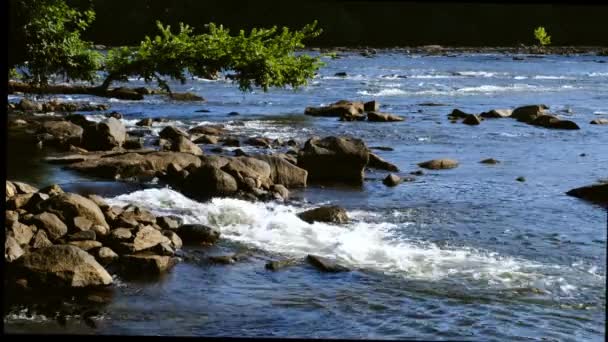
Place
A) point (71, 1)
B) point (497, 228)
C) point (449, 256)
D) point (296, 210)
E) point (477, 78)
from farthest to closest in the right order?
point (477, 78), point (71, 1), point (296, 210), point (497, 228), point (449, 256)

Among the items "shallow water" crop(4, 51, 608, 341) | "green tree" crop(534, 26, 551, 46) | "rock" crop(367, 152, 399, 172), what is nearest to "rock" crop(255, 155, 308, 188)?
"shallow water" crop(4, 51, 608, 341)

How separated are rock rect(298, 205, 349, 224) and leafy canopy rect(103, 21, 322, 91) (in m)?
3.67

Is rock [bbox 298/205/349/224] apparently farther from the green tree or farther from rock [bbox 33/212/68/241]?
the green tree

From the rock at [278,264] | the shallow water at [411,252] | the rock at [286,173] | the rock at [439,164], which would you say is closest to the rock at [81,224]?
the shallow water at [411,252]

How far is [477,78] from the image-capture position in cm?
4947

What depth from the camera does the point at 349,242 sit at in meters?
12.9

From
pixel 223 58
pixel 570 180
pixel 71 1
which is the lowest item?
pixel 570 180

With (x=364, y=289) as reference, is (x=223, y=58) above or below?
above

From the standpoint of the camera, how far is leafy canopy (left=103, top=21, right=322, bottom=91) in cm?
1585

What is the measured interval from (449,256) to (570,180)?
8.10m

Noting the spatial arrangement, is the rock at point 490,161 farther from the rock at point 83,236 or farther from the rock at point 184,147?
the rock at point 83,236

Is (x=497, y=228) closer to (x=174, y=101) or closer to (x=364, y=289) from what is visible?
(x=364, y=289)

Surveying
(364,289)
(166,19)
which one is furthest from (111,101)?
(166,19)

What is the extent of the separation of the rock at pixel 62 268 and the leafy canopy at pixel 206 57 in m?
5.26
